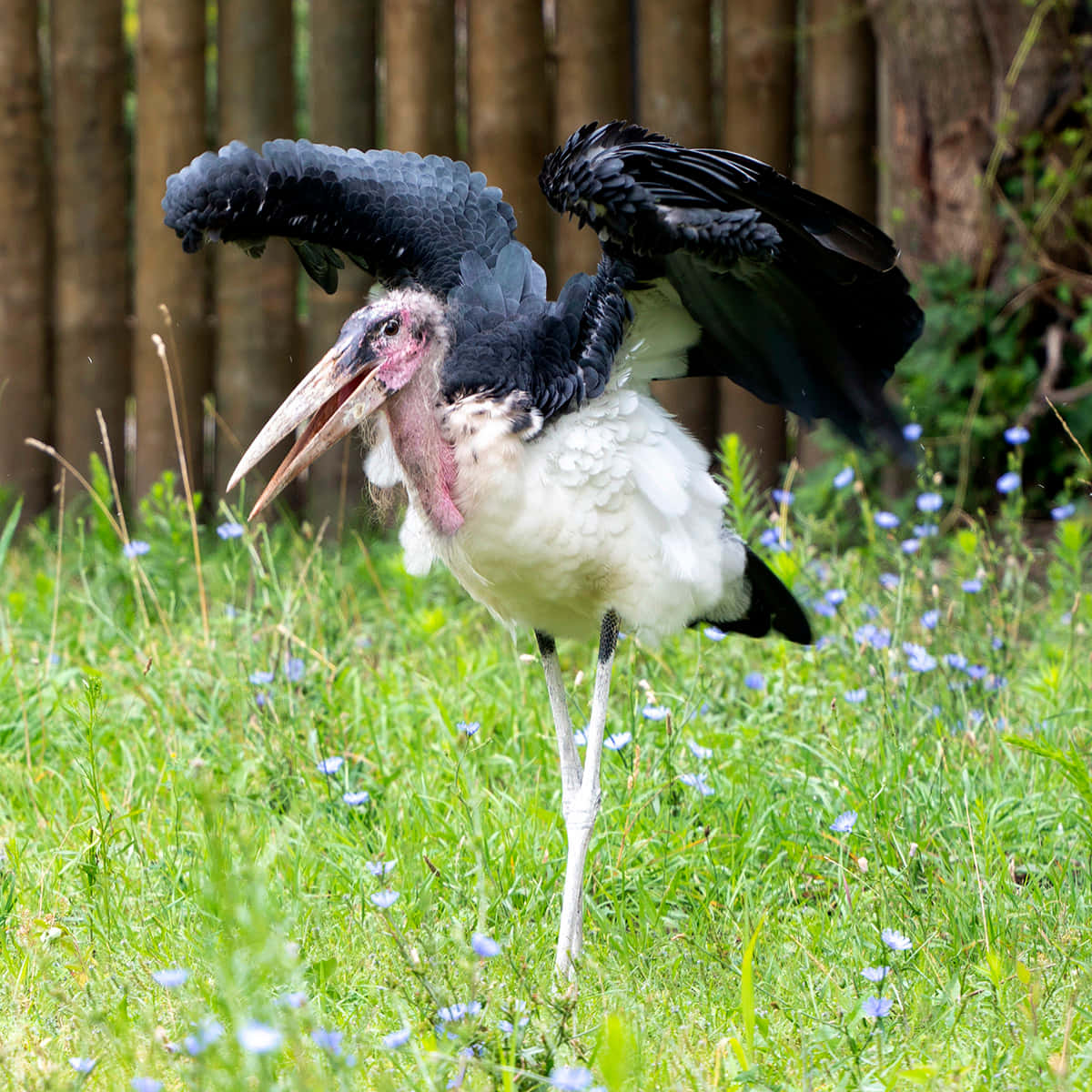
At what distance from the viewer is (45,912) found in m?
2.46

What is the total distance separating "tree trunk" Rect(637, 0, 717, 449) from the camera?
4.75m

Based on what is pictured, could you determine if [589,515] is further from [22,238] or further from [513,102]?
[22,238]

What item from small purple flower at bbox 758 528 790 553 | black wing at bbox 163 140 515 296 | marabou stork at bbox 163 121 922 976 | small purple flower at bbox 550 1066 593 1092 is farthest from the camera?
small purple flower at bbox 758 528 790 553

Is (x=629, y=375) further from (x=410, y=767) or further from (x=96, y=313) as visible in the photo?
(x=96, y=313)

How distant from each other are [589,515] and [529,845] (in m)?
0.70

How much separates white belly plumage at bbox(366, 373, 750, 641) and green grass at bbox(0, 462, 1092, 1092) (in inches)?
15.3

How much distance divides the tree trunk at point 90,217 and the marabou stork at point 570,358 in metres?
2.69

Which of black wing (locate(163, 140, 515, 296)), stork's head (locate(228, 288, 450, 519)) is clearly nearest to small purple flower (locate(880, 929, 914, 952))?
stork's head (locate(228, 288, 450, 519))

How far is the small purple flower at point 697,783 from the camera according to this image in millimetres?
2715

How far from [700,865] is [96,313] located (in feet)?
11.0

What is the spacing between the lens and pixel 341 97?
4836 millimetres

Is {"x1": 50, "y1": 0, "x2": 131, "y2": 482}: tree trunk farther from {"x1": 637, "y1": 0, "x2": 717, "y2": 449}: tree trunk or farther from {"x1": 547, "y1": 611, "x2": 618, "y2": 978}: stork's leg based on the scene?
{"x1": 547, "y1": 611, "x2": 618, "y2": 978}: stork's leg

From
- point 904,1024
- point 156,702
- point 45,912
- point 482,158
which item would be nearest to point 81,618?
point 156,702

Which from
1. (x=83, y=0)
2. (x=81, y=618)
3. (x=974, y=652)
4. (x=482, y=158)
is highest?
(x=83, y=0)
